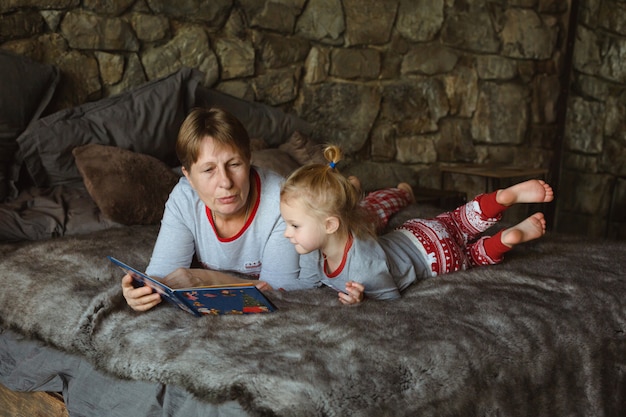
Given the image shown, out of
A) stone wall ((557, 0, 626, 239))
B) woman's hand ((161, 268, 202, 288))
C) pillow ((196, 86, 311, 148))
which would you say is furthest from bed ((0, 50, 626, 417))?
stone wall ((557, 0, 626, 239))

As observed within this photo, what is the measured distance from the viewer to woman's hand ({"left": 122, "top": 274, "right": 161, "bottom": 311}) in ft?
5.37

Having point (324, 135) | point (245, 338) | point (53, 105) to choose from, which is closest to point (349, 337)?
point (245, 338)

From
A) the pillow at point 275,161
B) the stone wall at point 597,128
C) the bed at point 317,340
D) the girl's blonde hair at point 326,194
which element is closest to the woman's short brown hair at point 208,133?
the girl's blonde hair at point 326,194

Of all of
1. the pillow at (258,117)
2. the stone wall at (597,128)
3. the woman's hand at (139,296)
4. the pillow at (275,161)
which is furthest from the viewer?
the stone wall at (597,128)

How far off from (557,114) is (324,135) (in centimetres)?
178

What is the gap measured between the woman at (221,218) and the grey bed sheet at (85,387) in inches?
8.7

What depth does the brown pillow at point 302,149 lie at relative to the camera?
303cm

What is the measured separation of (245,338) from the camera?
1.46 metres

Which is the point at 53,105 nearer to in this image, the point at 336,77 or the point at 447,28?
the point at 336,77

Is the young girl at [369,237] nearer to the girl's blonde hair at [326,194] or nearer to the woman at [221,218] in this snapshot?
the girl's blonde hair at [326,194]

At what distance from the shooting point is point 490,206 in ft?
6.71

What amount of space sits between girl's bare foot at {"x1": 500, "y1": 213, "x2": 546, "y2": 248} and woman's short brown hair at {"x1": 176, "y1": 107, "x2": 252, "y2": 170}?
79 centimetres

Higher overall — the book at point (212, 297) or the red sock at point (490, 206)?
the red sock at point (490, 206)

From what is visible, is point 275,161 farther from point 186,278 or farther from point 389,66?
point 389,66
